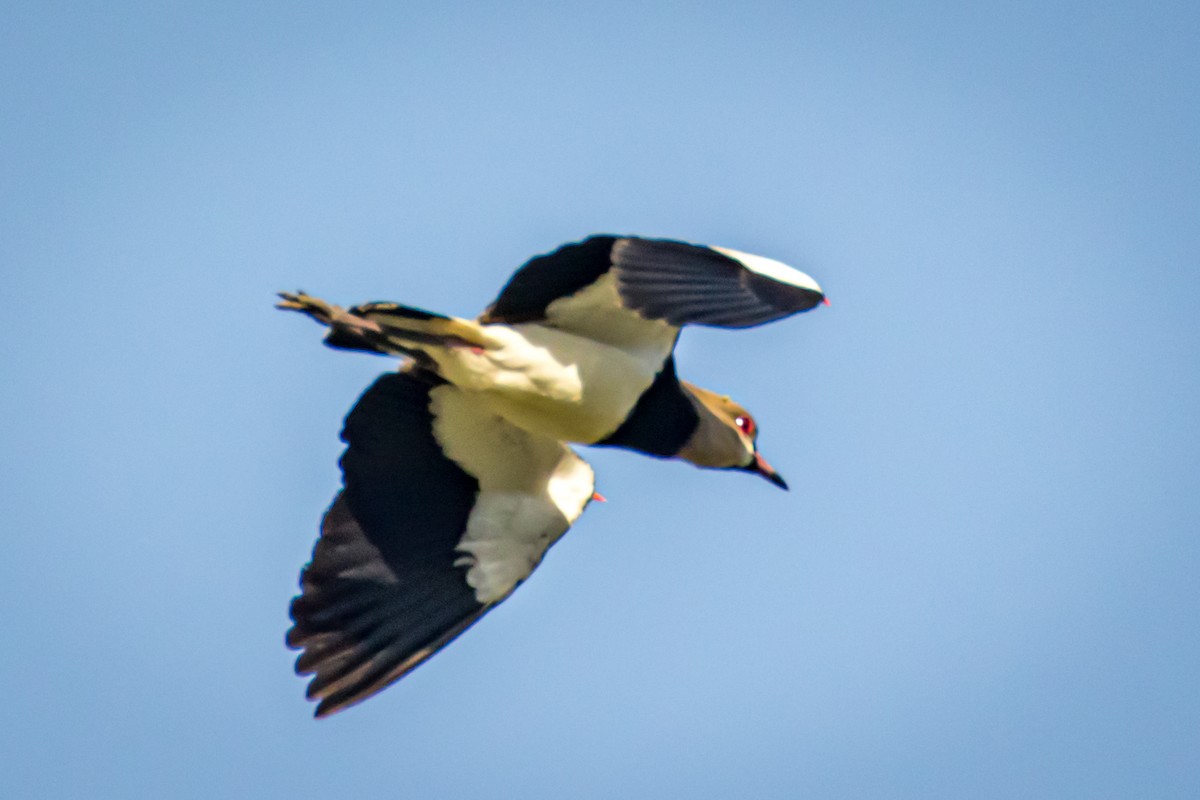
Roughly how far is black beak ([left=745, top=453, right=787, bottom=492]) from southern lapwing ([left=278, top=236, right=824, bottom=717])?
1.04ft

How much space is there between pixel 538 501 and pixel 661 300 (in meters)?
2.37

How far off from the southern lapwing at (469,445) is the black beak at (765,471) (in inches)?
12.4

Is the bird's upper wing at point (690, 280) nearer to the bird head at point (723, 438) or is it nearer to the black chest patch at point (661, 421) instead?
the black chest patch at point (661, 421)

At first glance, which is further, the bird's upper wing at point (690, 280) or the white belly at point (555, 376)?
the white belly at point (555, 376)

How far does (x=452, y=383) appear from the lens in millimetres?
10320

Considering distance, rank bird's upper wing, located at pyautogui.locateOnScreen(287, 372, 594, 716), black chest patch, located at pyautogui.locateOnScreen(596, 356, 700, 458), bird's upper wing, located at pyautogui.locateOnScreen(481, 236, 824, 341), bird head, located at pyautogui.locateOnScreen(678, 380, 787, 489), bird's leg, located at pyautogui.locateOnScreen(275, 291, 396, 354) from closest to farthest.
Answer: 1. bird's upper wing, located at pyautogui.locateOnScreen(481, 236, 824, 341)
2. bird's leg, located at pyautogui.locateOnScreen(275, 291, 396, 354)
3. bird's upper wing, located at pyautogui.locateOnScreen(287, 372, 594, 716)
4. black chest patch, located at pyautogui.locateOnScreen(596, 356, 700, 458)
5. bird head, located at pyautogui.locateOnScreen(678, 380, 787, 489)

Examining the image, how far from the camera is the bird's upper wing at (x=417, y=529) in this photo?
10.2 m

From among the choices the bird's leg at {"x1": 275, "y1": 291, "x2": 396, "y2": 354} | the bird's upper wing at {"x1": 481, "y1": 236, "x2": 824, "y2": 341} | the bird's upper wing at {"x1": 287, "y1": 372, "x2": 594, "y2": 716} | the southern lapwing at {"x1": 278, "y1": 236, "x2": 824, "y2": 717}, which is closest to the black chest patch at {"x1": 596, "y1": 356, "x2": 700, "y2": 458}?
the southern lapwing at {"x1": 278, "y1": 236, "x2": 824, "y2": 717}

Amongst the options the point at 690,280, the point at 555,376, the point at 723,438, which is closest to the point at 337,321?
the point at 555,376

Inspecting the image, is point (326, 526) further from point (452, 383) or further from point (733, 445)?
point (733, 445)

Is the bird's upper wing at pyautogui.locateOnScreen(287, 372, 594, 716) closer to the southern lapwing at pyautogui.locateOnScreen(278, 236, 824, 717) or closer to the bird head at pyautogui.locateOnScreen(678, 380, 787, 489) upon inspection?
the southern lapwing at pyautogui.locateOnScreen(278, 236, 824, 717)

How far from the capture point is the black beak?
11352mm

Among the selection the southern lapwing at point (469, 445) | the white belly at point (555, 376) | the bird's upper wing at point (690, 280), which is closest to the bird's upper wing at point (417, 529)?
the southern lapwing at point (469, 445)

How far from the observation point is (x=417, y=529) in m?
10.6
